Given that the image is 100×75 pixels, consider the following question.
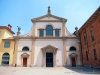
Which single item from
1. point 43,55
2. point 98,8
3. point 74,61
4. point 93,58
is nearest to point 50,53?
point 43,55

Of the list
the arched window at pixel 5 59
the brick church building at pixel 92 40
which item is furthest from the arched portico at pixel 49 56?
the arched window at pixel 5 59

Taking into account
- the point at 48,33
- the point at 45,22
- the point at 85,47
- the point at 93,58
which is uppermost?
the point at 45,22

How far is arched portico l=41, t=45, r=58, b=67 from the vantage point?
26.9 meters

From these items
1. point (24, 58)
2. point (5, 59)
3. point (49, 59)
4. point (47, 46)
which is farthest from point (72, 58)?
point (5, 59)

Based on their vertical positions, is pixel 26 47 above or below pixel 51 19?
below

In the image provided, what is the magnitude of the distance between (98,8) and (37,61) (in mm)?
16384

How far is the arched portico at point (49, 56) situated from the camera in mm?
26906

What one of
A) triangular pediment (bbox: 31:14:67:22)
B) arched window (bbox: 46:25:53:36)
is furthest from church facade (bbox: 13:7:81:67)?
triangular pediment (bbox: 31:14:67:22)

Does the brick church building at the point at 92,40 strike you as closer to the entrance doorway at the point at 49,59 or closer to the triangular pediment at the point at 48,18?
the entrance doorway at the point at 49,59

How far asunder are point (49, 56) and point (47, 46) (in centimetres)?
230

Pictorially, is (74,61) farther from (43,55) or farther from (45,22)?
(45,22)

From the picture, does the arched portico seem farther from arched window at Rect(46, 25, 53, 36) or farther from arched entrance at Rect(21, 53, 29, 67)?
arched entrance at Rect(21, 53, 29, 67)

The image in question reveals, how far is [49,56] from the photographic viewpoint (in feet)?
90.2

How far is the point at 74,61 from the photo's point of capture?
89.1ft
